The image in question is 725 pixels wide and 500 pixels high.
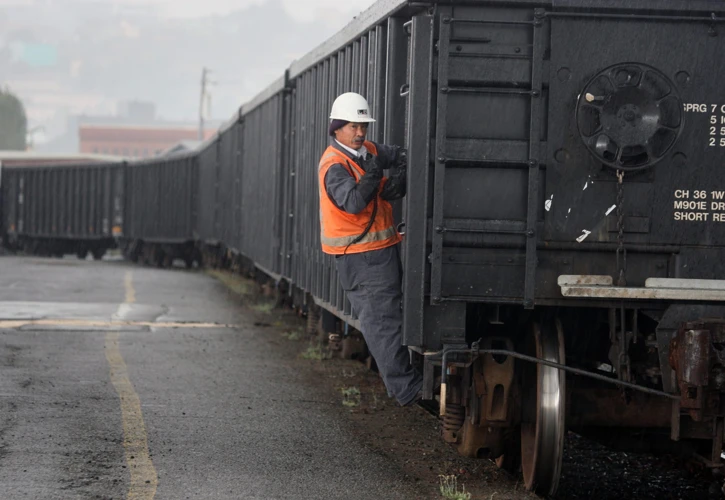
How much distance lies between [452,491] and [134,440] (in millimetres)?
2346

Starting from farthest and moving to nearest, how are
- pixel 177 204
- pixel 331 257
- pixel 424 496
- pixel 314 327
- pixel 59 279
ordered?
1. pixel 177 204
2. pixel 59 279
3. pixel 314 327
4. pixel 331 257
5. pixel 424 496

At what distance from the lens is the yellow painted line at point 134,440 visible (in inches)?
249

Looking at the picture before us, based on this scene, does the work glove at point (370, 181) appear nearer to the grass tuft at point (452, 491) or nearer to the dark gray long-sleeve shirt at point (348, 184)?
the dark gray long-sleeve shirt at point (348, 184)

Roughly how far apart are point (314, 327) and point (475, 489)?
7.27 metres

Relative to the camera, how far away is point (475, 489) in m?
6.75

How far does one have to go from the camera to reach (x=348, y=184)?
7246 millimetres

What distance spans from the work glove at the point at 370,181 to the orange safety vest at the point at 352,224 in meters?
0.22

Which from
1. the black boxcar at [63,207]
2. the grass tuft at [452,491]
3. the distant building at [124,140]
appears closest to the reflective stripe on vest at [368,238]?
the grass tuft at [452,491]

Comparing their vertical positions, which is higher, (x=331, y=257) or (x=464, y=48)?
(x=464, y=48)

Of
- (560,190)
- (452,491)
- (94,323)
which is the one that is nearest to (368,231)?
(560,190)

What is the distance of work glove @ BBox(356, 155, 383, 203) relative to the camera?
7.12m

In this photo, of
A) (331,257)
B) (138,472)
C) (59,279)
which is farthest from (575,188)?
(59,279)

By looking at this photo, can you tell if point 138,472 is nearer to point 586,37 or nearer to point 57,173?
point 586,37

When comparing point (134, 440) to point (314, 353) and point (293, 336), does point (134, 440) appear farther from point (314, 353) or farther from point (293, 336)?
point (293, 336)
